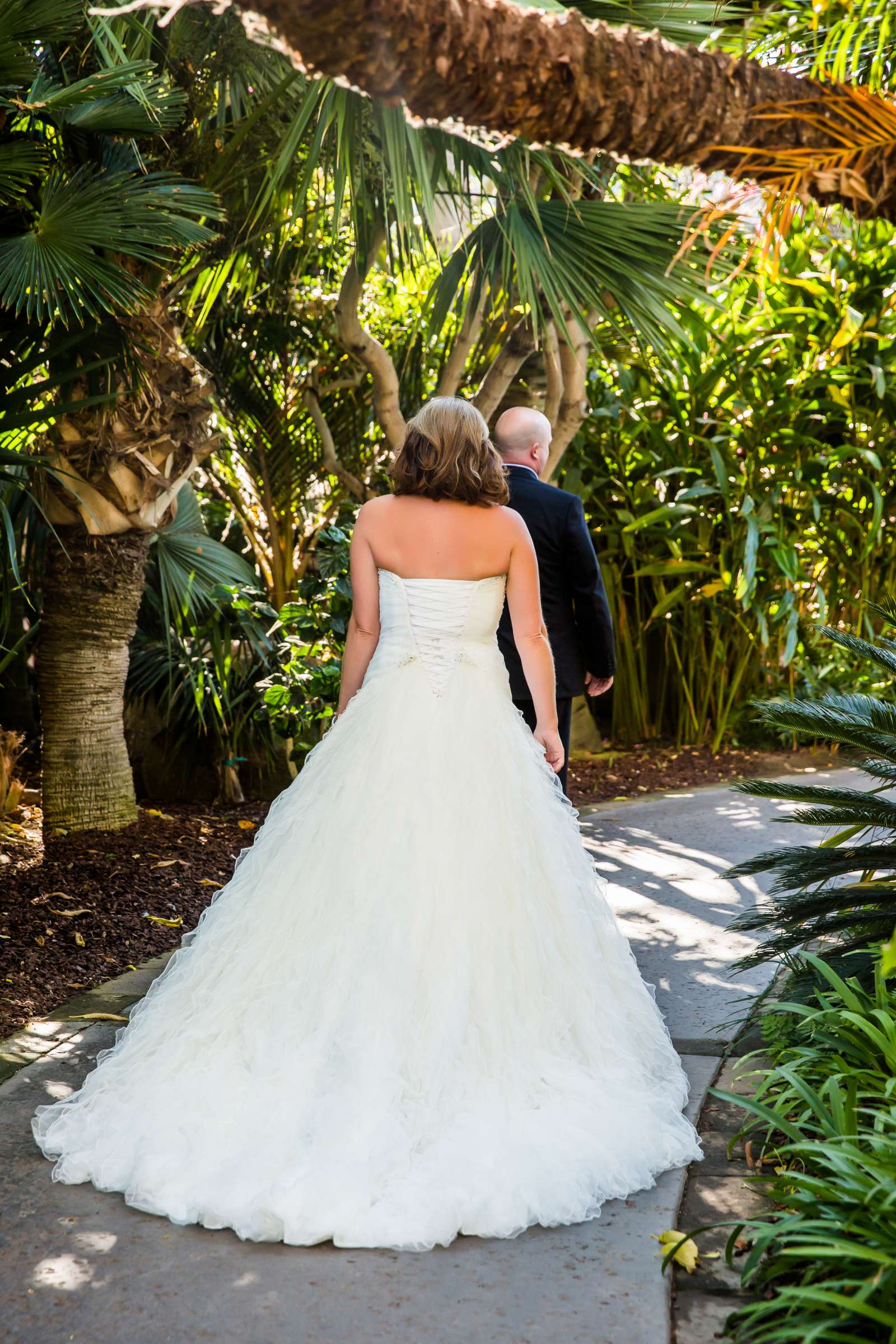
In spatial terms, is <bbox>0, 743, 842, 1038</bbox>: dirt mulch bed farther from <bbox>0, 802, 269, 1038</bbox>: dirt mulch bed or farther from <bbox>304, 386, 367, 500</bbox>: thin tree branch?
<bbox>304, 386, 367, 500</bbox>: thin tree branch

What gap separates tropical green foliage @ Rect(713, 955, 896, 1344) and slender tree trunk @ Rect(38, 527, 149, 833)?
3776 mm

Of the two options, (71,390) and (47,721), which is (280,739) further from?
(71,390)

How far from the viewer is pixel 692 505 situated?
26.4ft

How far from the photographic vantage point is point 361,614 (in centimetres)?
358

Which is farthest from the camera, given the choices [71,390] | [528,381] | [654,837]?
[528,381]

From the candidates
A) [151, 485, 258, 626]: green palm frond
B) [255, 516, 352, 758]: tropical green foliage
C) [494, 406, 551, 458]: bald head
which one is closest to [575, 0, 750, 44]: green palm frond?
[494, 406, 551, 458]: bald head

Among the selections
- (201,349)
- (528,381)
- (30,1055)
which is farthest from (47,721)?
(528,381)

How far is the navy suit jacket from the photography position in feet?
15.0

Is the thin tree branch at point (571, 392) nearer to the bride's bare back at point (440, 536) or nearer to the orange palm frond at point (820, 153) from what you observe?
the bride's bare back at point (440, 536)

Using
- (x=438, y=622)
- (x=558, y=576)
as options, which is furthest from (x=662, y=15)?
(x=438, y=622)

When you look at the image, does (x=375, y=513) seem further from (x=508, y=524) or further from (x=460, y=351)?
(x=460, y=351)

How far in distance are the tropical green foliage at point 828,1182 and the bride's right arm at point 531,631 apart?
104 cm

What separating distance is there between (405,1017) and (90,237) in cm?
330

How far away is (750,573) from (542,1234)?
5.55 m
